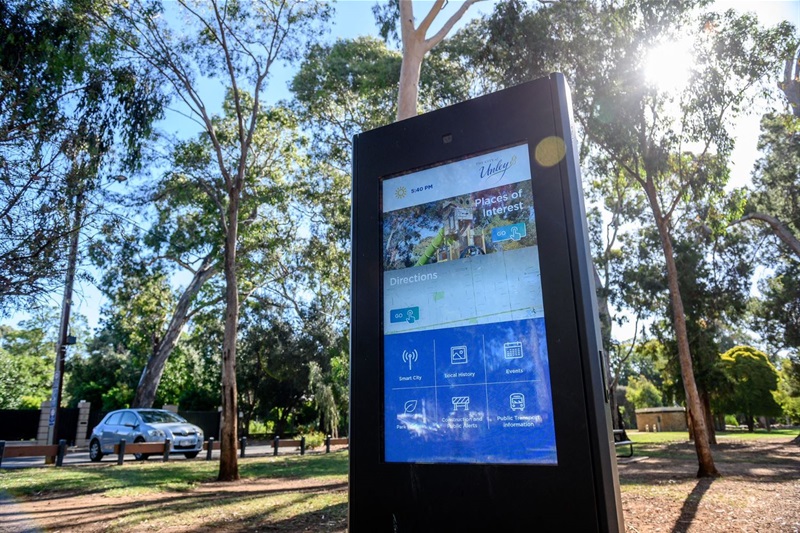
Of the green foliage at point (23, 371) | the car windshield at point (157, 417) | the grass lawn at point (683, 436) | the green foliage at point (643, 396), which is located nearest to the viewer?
the car windshield at point (157, 417)

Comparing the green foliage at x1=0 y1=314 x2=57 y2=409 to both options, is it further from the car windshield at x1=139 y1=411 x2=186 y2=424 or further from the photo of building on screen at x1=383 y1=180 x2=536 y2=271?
the photo of building on screen at x1=383 y1=180 x2=536 y2=271

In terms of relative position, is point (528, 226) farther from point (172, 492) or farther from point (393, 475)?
point (172, 492)

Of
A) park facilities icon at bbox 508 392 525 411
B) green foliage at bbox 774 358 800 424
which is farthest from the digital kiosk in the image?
green foliage at bbox 774 358 800 424

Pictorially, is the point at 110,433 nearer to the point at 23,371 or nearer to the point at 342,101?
the point at 342,101

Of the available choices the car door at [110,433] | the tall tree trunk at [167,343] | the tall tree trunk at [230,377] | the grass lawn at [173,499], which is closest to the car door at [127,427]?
the car door at [110,433]

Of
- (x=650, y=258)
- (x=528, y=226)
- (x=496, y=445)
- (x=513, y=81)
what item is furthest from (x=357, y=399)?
(x=650, y=258)

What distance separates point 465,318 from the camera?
194 centimetres

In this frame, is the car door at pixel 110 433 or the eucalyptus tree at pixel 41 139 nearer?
the eucalyptus tree at pixel 41 139

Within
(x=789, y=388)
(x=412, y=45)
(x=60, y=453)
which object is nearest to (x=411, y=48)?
(x=412, y=45)

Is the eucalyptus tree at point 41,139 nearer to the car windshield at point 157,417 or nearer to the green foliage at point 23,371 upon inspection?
the car windshield at point 157,417

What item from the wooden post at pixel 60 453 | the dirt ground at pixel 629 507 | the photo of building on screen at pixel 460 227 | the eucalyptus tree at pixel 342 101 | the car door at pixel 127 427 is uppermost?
the eucalyptus tree at pixel 342 101

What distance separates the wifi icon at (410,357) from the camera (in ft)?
6.49

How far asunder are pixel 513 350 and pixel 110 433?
15994mm

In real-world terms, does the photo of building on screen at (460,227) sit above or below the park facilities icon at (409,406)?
above
